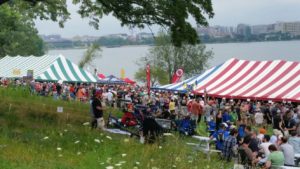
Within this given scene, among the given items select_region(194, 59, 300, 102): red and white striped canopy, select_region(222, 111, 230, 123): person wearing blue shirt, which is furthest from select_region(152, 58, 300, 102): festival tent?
select_region(222, 111, 230, 123): person wearing blue shirt

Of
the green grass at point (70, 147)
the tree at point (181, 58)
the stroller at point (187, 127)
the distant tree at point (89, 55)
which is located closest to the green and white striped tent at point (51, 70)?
the stroller at point (187, 127)

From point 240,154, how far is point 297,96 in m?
15.9

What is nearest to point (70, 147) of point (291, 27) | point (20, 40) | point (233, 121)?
point (233, 121)

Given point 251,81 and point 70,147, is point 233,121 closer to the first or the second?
point 251,81

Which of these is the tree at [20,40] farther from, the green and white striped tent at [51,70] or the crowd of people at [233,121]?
the crowd of people at [233,121]

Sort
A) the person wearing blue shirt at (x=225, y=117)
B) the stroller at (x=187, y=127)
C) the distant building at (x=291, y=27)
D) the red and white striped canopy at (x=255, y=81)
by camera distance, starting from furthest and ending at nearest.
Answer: the distant building at (x=291, y=27)
the red and white striped canopy at (x=255, y=81)
the person wearing blue shirt at (x=225, y=117)
the stroller at (x=187, y=127)

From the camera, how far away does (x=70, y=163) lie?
10930mm

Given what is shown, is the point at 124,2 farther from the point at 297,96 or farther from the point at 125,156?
the point at 297,96

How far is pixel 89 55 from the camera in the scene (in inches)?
3228

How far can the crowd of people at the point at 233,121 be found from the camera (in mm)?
13133

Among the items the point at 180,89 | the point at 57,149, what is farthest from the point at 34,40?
the point at 57,149

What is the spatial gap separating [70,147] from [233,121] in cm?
1145

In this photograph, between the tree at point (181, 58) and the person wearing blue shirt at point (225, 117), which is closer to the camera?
the person wearing blue shirt at point (225, 117)

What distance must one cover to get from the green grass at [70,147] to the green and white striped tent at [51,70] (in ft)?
73.3
